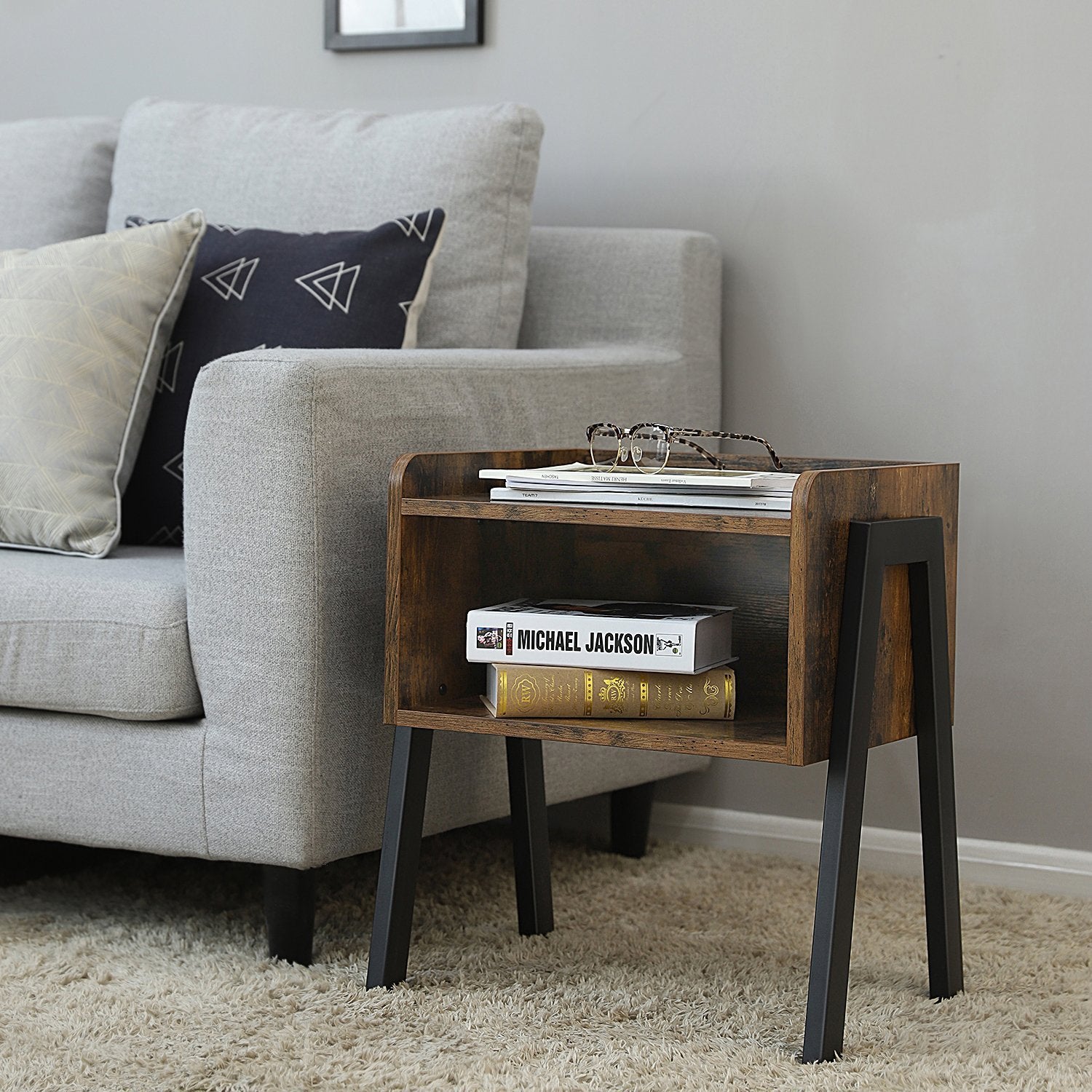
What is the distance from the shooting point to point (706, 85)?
1.97m

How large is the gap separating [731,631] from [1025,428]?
0.59 meters

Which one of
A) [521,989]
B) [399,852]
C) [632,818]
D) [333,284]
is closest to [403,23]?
[333,284]

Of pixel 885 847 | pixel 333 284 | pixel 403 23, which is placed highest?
pixel 403 23

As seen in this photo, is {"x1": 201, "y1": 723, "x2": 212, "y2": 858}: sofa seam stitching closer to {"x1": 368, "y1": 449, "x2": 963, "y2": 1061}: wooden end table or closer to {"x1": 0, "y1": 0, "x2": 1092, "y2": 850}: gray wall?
{"x1": 368, "y1": 449, "x2": 963, "y2": 1061}: wooden end table

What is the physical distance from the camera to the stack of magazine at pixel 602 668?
129 centimetres

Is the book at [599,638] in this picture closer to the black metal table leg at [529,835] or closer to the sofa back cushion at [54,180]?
the black metal table leg at [529,835]

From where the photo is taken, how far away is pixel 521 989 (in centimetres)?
141

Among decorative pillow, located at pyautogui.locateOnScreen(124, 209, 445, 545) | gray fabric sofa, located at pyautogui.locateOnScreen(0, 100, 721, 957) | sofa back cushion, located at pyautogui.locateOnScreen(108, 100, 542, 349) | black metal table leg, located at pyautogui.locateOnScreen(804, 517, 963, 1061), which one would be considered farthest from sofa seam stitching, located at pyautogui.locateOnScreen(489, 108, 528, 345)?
black metal table leg, located at pyautogui.locateOnScreen(804, 517, 963, 1061)

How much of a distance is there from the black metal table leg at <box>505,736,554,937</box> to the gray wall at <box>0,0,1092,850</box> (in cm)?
47

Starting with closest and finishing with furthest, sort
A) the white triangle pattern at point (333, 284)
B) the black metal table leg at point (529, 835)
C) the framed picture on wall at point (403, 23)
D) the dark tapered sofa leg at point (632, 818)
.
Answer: the black metal table leg at point (529, 835) → the white triangle pattern at point (333, 284) → the dark tapered sofa leg at point (632, 818) → the framed picture on wall at point (403, 23)

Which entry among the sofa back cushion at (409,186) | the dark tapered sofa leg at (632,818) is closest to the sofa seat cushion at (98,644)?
the sofa back cushion at (409,186)

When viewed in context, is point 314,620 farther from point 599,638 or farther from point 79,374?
point 79,374

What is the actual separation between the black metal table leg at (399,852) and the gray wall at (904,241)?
709 millimetres

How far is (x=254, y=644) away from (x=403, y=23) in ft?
3.67
